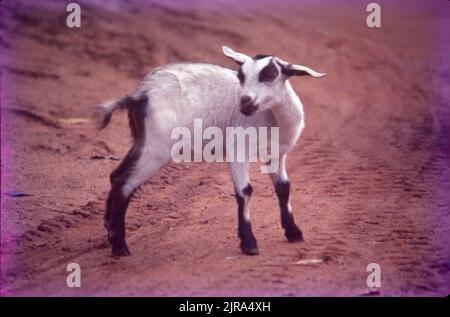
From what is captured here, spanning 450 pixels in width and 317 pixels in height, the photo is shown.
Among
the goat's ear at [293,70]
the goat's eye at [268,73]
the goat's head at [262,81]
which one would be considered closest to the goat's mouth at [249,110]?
the goat's head at [262,81]

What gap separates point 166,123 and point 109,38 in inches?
325

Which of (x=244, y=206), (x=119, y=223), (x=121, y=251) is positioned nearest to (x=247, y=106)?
(x=244, y=206)

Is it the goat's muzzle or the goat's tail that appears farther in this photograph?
the goat's tail

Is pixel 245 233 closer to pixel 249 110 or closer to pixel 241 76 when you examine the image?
pixel 249 110

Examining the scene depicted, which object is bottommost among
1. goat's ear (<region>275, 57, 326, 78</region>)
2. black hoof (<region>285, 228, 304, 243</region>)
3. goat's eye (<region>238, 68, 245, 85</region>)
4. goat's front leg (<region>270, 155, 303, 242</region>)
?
black hoof (<region>285, 228, 304, 243</region>)

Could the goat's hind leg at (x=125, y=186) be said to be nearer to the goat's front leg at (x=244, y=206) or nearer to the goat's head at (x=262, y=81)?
the goat's front leg at (x=244, y=206)

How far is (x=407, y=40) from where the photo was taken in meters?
15.4

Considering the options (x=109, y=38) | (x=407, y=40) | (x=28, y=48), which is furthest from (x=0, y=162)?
(x=407, y=40)

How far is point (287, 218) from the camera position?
21.9ft

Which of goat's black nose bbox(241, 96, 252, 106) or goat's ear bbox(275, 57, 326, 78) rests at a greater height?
goat's ear bbox(275, 57, 326, 78)

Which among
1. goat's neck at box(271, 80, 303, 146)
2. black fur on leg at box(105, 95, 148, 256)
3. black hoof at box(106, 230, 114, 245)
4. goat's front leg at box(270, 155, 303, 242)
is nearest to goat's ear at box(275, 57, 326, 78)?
goat's neck at box(271, 80, 303, 146)

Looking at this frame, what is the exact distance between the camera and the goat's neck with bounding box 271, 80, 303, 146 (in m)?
6.33

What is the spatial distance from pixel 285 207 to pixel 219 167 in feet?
8.04

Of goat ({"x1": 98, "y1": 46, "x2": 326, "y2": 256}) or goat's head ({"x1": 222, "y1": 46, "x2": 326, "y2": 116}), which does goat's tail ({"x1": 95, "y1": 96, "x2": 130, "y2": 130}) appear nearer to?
goat ({"x1": 98, "y1": 46, "x2": 326, "y2": 256})
